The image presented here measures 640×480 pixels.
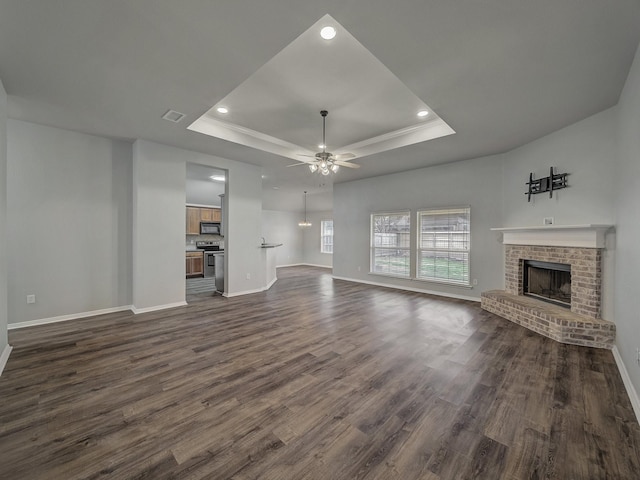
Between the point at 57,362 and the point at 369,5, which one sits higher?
the point at 369,5

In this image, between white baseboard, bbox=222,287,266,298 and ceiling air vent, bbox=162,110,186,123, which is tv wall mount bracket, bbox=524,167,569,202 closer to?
ceiling air vent, bbox=162,110,186,123

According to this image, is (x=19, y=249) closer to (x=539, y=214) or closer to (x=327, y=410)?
(x=327, y=410)

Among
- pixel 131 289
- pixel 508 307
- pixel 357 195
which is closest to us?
pixel 508 307

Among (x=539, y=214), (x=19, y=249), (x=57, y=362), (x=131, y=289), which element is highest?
(x=539, y=214)

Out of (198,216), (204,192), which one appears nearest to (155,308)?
(204,192)

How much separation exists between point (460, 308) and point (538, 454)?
354 cm

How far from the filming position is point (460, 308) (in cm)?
498

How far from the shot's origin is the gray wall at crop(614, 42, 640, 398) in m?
2.34

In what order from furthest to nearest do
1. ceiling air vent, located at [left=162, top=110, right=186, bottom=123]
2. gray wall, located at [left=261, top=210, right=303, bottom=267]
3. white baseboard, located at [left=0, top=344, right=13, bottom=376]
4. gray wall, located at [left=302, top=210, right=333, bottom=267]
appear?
gray wall, located at [left=302, top=210, right=333, bottom=267] < gray wall, located at [left=261, top=210, right=303, bottom=267] < ceiling air vent, located at [left=162, top=110, right=186, bottom=123] < white baseboard, located at [left=0, top=344, right=13, bottom=376]

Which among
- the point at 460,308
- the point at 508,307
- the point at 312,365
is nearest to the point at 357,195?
the point at 460,308

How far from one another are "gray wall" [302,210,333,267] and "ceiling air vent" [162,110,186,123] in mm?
7919

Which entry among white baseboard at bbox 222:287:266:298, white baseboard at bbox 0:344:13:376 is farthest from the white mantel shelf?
white baseboard at bbox 0:344:13:376

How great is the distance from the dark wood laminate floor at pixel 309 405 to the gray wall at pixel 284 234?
24.6 ft

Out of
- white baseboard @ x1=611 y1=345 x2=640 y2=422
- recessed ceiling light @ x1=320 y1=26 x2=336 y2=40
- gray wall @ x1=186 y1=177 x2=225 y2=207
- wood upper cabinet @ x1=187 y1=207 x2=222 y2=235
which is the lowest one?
white baseboard @ x1=611 y1=345 x2=640 y2=422
